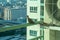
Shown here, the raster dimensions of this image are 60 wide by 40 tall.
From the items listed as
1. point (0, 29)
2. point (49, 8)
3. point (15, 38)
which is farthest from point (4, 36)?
point (0, 29)

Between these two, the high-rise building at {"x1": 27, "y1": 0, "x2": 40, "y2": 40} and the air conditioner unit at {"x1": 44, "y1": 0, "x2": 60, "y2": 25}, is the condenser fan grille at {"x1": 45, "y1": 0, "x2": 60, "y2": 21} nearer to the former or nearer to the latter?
the air conditioner unit at {"x1": 44, "y1": 0, "x2": 60, "y2": 25}

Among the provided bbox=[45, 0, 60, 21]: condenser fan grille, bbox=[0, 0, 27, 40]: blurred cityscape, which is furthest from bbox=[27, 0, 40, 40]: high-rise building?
bbox=[45, 0, 60, 21]: condenser fan grille

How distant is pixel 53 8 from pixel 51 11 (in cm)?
5

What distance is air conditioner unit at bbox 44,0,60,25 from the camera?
2197mm

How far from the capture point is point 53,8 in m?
2.29

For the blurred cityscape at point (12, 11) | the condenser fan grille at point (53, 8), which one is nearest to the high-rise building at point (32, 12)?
the blurred cityscape at point (12, 11)

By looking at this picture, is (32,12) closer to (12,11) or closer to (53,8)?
(12,11)

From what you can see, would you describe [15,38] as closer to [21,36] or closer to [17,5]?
[21,36]

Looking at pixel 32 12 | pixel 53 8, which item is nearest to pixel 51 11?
pixel 53 8

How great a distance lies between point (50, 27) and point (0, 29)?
1.04 meters

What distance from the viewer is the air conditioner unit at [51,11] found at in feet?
7.21

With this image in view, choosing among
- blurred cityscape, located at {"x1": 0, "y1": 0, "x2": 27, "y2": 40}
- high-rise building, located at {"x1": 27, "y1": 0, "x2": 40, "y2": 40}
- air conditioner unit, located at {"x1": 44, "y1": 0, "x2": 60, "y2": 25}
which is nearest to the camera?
air conditioner unit, located at {"x1": 44, "y1": 0, "x2": 60, "y2": 25}

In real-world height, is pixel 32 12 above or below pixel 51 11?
below

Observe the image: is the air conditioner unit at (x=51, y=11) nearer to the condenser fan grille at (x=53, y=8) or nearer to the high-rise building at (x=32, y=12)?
the condenser fan grille at (x=53, y=8)
